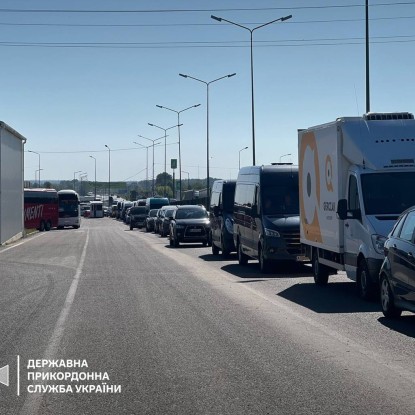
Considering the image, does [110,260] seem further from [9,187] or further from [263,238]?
[9,187]

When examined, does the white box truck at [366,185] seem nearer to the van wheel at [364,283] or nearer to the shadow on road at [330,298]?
the van wheel at [364,283]

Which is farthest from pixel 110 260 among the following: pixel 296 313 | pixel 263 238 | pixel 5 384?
pixel 5 384

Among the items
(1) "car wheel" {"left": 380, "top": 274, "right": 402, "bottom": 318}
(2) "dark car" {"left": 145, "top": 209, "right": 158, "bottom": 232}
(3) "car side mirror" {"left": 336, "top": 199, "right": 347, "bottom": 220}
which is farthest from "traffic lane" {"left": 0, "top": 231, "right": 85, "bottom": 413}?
(2) "dark car" {"left": 145, "top": 209, "right": 158, "bottom": 232}

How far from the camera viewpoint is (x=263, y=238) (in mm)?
22703

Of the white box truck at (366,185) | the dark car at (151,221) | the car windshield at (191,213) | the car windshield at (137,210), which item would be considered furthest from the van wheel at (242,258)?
the car windshield at (137,210)

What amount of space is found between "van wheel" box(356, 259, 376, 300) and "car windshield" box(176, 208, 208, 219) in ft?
77.6

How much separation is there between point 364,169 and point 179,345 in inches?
265

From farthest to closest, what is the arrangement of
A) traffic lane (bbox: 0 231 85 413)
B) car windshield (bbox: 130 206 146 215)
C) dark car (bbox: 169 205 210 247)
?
car windshield (bbox: 130 206 146 215)
dark car (bbox: 169 205 210 247)
traffic lane (bbox: 0 231 85 413)

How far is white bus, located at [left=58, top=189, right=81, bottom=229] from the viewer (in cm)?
7688

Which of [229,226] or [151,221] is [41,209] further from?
[229,226]

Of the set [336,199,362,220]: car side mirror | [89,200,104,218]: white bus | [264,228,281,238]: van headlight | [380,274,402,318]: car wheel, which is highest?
[336,199,362,220]: car side mirror

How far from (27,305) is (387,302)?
6.06 meters

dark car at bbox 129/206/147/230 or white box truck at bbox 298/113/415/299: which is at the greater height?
white box truck at bbox 298/113/415/299

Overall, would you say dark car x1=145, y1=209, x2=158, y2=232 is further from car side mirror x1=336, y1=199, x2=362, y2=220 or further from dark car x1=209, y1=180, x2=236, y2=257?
car side mirror x1=336, y1=199, x2=362, y2=220
